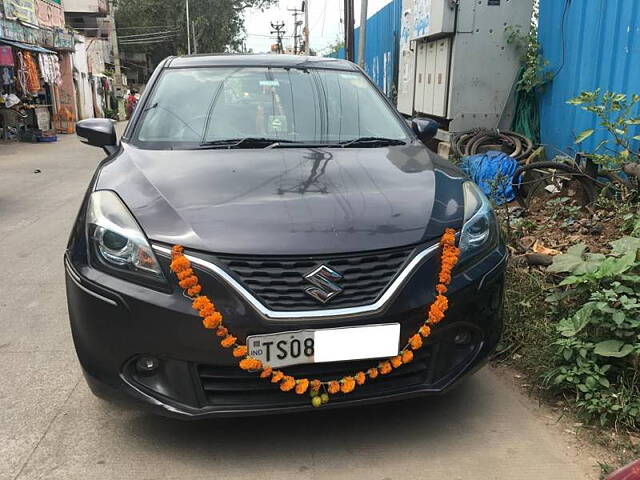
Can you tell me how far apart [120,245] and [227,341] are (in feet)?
1.81

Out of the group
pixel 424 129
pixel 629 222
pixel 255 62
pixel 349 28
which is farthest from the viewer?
pixel 349 28

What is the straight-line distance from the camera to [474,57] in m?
7.01

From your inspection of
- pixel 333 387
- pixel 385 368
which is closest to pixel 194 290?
pixel 333 387

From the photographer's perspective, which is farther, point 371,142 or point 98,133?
point 98,133

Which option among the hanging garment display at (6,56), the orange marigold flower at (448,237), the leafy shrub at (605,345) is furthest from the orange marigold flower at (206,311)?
the hanging garment display at (6,56)

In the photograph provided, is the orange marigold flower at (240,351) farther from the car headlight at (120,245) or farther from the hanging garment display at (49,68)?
the hanging garment display at (49,68)

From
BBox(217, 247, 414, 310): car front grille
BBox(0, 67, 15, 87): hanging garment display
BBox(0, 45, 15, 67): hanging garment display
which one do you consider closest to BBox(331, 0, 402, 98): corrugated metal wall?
BBox(217, 247, 414, 310): car front grille

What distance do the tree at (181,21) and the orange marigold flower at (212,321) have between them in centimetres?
4931

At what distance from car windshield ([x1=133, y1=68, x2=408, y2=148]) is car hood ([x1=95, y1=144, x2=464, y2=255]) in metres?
0.25

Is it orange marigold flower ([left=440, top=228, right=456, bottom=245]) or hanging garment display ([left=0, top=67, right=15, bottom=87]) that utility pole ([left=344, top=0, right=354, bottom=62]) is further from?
orange marigold flower ([left=440, top=228, right=456, bottom=245])

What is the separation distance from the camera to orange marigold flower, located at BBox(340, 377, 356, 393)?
7.11 ft

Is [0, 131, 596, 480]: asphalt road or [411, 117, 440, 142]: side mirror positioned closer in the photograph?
[0, 131, 596, 480]: asphalt road

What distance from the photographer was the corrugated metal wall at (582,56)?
4.89 meters

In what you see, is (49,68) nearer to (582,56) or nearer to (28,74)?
(28,74)
